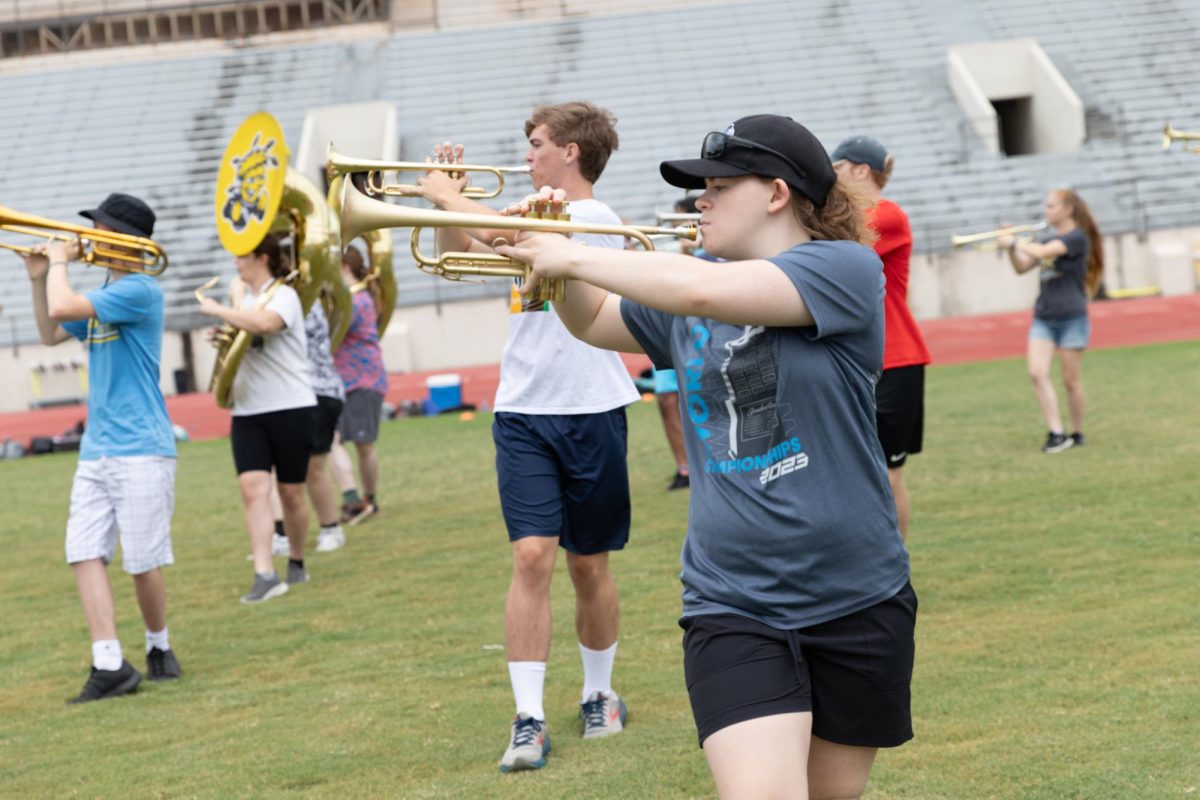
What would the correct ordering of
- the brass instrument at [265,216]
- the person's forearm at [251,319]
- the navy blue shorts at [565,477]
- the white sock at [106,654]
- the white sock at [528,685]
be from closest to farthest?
the white sock at [528,685], the navy blue shorts at [565,477], the white sock at [106,654], the person's forearm at [251,319], the brass instrument at [265,216]

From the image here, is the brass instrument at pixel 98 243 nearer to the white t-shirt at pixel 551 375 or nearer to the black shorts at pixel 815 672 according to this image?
the white t-shirt at pixel 551 375

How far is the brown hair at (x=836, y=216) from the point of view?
11.2 ft

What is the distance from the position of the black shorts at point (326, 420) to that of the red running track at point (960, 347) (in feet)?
31.4

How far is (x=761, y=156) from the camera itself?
3293 mm

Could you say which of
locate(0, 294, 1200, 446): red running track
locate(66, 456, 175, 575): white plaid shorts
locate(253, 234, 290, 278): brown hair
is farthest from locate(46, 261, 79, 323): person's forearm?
locate(0, 294, 1200, 446): red running track

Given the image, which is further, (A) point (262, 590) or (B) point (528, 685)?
(A) point (262, 590)

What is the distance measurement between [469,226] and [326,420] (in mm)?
7041

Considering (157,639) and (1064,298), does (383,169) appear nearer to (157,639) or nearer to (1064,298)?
(157,639)

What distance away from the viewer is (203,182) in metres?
30.3

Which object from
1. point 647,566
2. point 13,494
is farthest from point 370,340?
point 13,494

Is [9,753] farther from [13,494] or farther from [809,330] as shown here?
[13,494]

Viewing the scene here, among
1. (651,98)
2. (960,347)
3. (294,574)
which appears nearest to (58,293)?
(294,574)

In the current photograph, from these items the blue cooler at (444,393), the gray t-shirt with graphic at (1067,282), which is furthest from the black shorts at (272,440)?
the blue cooler at (444,393)

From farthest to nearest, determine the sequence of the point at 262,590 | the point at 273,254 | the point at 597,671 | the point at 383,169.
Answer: the point at 273,254
the point at 262,590
the point at 597,671
the point at 383,169
